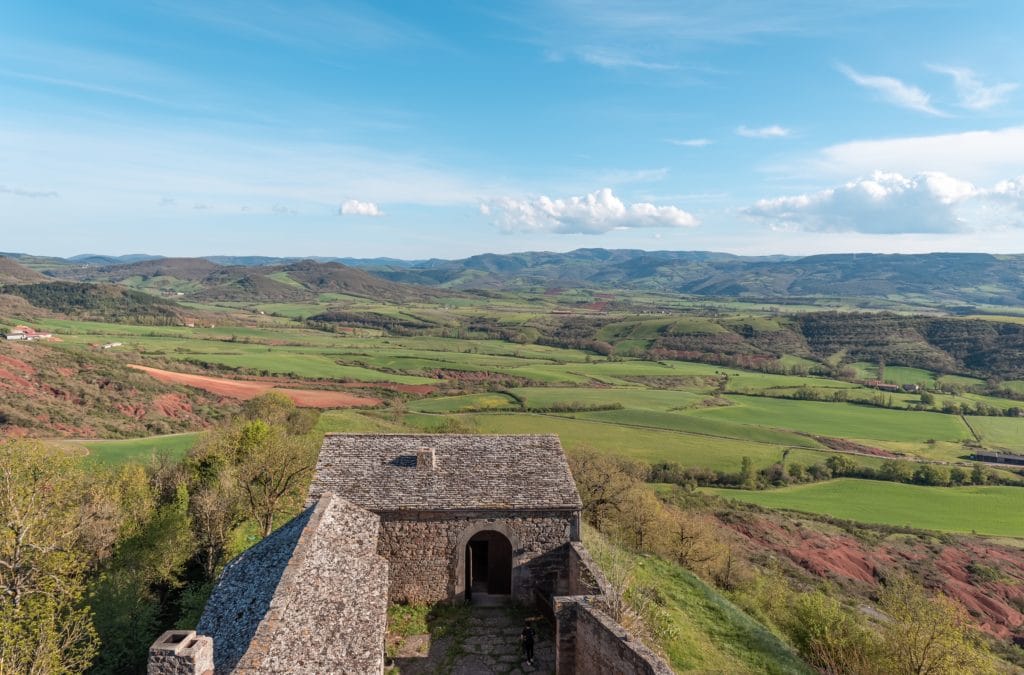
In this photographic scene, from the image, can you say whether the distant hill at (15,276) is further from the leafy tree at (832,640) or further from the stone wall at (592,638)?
the leafy tree at (832,640)

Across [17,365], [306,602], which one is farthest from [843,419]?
[17,365]

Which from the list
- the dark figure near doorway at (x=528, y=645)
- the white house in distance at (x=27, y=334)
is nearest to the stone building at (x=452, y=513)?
the dark figure near doorway at (x=528, y=645)

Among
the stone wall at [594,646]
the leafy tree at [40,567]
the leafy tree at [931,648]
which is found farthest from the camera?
the leafy tree at [931,648]

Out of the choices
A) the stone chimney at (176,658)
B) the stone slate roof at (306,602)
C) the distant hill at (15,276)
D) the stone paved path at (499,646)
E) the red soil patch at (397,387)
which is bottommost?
the red soil patch at (397,387)

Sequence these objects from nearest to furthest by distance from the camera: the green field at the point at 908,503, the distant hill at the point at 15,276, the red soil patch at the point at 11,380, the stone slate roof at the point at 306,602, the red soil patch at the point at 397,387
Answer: the stone slate roof at the point at 306,602
the red soil patch at the point at 11,380
the green field at the point at 908,503
the red soil patch at the point at 397,387
the distant hill at the point at 15,276

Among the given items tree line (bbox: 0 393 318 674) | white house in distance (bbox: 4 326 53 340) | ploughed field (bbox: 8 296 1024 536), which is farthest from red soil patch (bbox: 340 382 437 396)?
tree line (bbox: 0 393 318 674)

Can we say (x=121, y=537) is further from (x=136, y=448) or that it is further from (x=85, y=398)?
(x=85, y=398)
